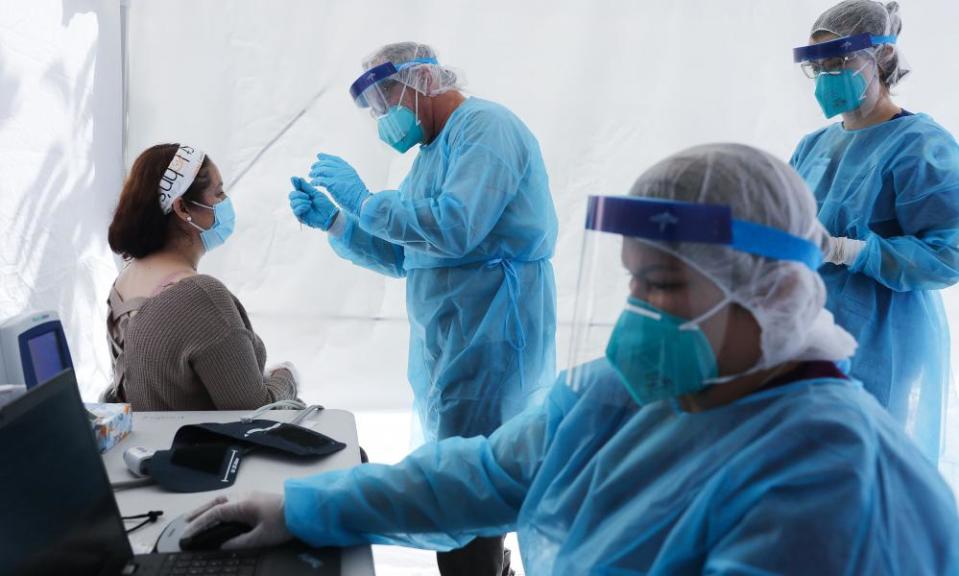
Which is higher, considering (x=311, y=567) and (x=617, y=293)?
(x=617, y=293)

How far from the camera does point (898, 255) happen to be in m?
1.77

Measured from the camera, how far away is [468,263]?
6.84 feet

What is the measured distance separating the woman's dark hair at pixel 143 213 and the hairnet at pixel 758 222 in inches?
54.9

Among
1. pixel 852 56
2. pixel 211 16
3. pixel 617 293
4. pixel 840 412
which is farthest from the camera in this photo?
pixel 211 16

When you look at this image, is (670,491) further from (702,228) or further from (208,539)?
(208,539)

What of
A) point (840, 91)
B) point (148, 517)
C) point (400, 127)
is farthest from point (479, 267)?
point (148, 517)

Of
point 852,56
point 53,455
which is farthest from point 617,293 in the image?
point 852,56

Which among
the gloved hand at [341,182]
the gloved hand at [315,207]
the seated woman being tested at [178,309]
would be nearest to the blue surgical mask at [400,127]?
the gloved hand at [341,182]

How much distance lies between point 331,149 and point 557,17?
107 cm

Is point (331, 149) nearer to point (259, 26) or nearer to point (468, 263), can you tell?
point (259, 26)

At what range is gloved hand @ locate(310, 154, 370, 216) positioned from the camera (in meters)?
2.28

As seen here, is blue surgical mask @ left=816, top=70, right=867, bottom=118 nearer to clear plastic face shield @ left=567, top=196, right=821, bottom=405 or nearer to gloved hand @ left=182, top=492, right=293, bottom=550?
clear plastic face shield @ left=567, top=196, right=821, bottom=405

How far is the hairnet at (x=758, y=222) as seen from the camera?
847mm

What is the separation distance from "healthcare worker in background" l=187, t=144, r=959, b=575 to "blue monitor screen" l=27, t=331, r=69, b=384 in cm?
54
